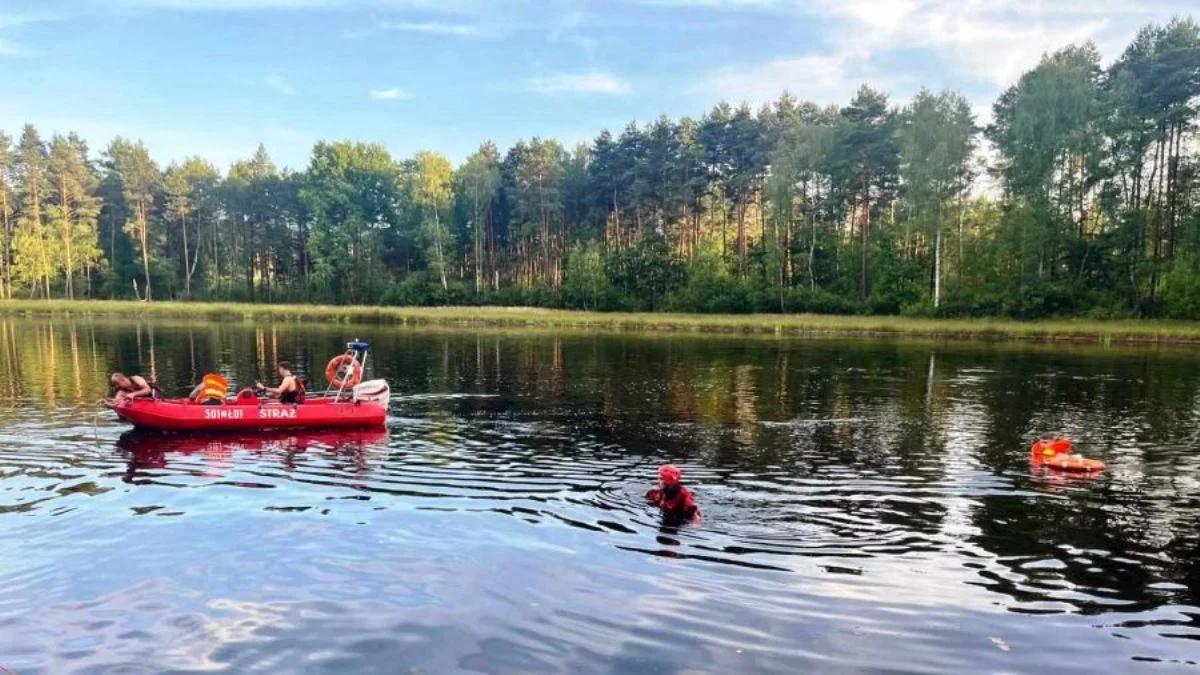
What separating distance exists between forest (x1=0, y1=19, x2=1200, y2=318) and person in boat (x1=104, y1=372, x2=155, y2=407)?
59.4 m

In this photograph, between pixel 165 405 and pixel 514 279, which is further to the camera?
pixel 514 279

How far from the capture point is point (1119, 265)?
198ft

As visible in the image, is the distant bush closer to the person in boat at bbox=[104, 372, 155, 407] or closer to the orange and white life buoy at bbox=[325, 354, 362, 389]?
the orange and white life buoy at bbox=[325, 354, 362, 389]

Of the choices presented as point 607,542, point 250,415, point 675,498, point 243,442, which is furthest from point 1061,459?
point 250,415

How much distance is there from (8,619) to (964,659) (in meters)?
11.4

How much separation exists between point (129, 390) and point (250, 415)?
362 cm

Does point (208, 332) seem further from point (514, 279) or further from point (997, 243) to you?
point (997, 243)

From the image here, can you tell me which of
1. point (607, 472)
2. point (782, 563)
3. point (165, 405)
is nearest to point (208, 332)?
point (165, 405)

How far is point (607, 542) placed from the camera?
1251 centimetres

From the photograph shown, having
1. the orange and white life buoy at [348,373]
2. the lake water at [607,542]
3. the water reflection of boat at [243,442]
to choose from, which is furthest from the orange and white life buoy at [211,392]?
the orange and white life buoy at [348,373]

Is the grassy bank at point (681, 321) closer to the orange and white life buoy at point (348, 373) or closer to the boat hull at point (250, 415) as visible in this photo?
the orange and white life buoy at point (348, 373)

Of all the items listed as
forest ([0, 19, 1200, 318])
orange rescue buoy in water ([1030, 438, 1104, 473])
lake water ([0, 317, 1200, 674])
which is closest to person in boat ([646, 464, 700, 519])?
lake water ([0, 317, 1200, 674])

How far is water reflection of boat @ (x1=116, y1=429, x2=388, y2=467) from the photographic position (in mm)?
19547

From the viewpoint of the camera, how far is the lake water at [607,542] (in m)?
8.95
